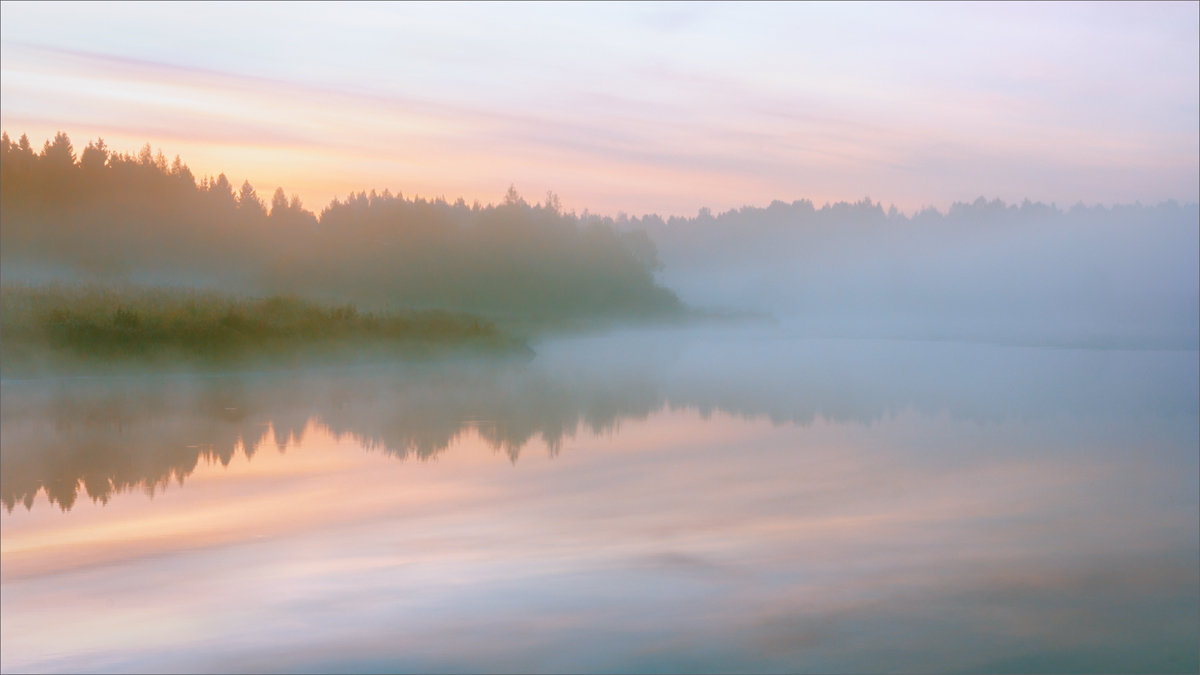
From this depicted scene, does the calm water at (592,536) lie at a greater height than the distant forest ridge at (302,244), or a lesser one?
lesser

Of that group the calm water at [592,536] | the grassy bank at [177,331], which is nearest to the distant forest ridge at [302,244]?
the grassy bank at [177,331]

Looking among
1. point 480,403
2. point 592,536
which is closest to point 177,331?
point 480,403

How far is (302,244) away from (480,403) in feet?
180

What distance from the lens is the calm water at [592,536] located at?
642 centimetres

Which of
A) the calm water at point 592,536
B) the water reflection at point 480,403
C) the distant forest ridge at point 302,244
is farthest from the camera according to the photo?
the distant forest ridge at point 302,244

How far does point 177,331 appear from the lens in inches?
1021

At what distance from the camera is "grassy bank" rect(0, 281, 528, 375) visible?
23594mm

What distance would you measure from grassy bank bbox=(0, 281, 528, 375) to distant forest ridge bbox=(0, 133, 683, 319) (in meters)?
25.5

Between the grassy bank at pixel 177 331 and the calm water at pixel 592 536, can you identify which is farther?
the grassy bank at pixel 177 331

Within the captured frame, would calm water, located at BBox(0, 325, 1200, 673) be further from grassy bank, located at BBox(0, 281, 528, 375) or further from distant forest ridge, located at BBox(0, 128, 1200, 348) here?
distant forest ridge, located at BBox(0, 128, 1200, 348)

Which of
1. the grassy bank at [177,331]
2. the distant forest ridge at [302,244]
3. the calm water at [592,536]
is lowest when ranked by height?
the calm water at [592,536]

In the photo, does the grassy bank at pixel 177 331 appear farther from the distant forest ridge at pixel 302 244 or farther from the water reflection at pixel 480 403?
the distant forest ridge at pixel 302 244

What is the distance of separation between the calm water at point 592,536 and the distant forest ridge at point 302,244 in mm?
41165

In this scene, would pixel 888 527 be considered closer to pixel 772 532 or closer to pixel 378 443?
pixel 772 532
